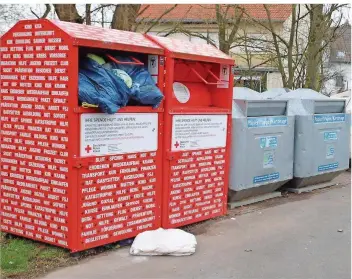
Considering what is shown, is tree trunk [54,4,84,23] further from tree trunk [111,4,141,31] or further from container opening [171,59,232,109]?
container opening [171,59,232,109]

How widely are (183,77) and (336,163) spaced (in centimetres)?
362

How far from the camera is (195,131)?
5531mm

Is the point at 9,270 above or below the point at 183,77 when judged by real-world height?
below

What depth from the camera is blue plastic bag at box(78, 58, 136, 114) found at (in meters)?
4.35

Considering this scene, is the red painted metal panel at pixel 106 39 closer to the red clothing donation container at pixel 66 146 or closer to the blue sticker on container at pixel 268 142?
the red clothing donation container at pixel 66 146

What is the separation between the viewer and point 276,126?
22.3ft

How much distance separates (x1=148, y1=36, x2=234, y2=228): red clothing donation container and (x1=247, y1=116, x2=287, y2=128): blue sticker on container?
47 cm

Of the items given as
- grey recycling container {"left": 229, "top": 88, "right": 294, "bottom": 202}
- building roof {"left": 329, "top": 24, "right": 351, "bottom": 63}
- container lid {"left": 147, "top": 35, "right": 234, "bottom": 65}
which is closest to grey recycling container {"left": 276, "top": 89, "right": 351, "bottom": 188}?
grey recycling container {"left": 229, "top": 88, "right": 294, "bottom": 202}

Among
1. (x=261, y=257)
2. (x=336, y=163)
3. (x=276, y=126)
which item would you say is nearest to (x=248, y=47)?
(x=336, y=163)

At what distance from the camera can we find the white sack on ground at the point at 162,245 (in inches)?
185

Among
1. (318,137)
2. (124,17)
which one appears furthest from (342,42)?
(318,137)

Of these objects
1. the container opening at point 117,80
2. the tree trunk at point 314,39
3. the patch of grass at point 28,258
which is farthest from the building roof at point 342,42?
the patch of grass at point 28,258

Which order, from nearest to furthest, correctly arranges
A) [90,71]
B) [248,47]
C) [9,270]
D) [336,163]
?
[9,270]
[90,71]
[336,163]
[248,47]

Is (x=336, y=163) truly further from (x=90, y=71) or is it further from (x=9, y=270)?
(x=9, y=270)
